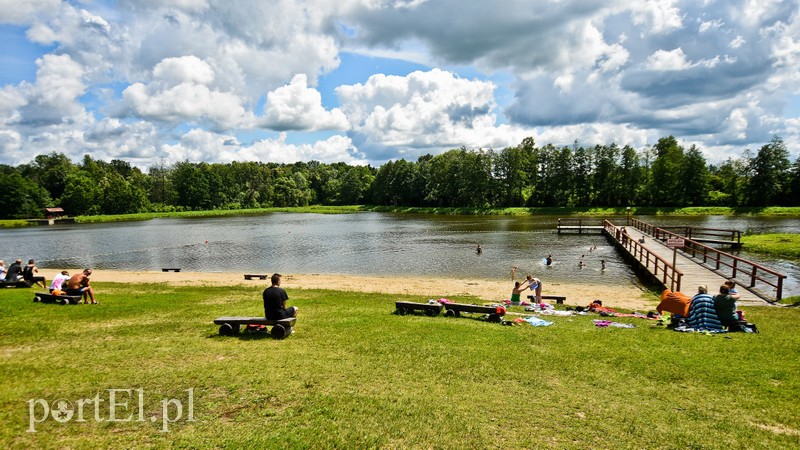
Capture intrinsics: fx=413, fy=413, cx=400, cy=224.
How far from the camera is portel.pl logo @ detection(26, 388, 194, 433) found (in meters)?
6.45

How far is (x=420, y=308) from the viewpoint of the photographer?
14.6 m

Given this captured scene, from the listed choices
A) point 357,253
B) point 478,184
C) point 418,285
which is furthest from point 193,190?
point 418,285

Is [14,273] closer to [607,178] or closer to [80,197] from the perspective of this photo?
[607,178]

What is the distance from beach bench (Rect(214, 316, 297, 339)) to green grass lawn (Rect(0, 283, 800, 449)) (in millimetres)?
277

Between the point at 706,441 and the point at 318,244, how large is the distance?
152 ft

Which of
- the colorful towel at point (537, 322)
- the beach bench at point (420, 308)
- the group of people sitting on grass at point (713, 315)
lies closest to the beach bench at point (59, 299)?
the beach bench at point (420, 308)

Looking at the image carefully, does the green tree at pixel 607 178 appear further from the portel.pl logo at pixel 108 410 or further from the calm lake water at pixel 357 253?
the portel.pl logo at pixel 108 410

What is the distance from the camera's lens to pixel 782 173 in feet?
278

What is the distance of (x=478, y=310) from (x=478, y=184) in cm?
9763

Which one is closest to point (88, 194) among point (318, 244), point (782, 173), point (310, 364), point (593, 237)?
point (318, 244)

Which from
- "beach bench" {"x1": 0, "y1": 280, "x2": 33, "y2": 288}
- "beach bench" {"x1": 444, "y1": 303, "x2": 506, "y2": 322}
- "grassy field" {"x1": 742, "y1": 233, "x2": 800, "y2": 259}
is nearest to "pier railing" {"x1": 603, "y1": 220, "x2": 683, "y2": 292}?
"grassy field" {"x1": 742, "y1": 233, "x2": 800, "y2": 259}

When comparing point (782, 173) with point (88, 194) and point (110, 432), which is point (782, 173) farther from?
point (88, 194)

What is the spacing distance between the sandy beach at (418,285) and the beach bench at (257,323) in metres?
10.0

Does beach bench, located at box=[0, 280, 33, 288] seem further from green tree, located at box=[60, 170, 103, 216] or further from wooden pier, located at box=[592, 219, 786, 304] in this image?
green tree, located at box=[60, 170, 103, 216]
